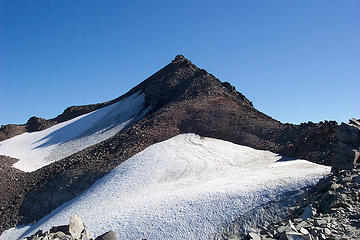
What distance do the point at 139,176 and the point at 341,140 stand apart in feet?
33.0

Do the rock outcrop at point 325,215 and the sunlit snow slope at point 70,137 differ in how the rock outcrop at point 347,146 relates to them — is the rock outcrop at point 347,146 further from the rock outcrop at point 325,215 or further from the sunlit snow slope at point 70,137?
the sunlit snow slope at point 70,137

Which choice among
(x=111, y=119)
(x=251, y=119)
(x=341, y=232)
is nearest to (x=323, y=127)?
(x=251, y=119)

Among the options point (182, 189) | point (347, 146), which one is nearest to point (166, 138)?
point (182, 189)

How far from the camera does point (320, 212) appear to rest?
960 cm

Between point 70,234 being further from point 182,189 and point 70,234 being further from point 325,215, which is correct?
point 325,215

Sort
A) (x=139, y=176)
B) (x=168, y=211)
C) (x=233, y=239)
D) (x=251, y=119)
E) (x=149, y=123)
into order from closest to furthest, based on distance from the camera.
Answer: (x=233, y=239)
(x=168, y=211)
(x=139, y=176)
(x=251, y=119)
(x=149, y=123)

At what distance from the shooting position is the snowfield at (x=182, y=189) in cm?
1269

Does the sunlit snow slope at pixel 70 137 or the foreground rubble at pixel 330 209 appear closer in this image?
the foreground rubble at pixel 330 209

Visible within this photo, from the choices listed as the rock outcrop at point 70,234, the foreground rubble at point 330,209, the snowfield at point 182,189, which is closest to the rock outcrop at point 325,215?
the foreground rubble at point 330,209

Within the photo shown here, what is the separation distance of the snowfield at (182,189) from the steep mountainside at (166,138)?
115cm

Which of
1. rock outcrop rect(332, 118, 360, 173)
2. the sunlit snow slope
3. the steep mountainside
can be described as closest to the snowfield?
rock outcrop rect(332, 118, 360, 173)

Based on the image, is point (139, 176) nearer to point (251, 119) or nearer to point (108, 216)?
point (108, 216)

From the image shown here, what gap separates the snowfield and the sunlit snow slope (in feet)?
36.9

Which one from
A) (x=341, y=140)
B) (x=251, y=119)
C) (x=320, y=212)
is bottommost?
(x=320, y=212)
